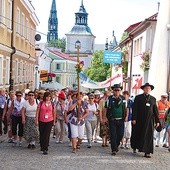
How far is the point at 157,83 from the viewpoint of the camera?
17781 mm

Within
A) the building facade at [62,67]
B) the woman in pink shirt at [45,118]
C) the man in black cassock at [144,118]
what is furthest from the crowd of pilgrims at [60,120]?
the building facade at [62,67]

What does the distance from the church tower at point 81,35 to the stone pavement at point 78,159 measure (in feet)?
425

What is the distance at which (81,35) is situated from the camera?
14375 cm

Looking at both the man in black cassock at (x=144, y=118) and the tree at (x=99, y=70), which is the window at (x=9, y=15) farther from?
the tree at (x=99, y=70)

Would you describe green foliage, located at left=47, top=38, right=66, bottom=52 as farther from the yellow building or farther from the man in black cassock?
the man in black cassock

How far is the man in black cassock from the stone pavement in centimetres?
39

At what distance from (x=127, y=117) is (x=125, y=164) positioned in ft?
7.94

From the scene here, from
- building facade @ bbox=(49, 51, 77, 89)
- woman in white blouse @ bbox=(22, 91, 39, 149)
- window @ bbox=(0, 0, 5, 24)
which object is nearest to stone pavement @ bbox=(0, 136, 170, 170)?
woman in white blouse @ bbox=(22, 91, 39, 149)

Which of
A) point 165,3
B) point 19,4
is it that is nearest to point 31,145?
point 165,3

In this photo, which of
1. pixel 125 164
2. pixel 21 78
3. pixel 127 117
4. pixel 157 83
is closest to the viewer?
pixel 125 164

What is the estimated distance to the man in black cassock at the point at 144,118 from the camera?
39.3ft

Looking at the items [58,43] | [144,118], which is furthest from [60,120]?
[58,43]

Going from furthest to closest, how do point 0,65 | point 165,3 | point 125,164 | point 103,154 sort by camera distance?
1. point 0,65
2. point 165,3
3. point 103,154
4. point 125,164

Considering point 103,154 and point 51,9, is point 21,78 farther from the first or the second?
point 51,9
